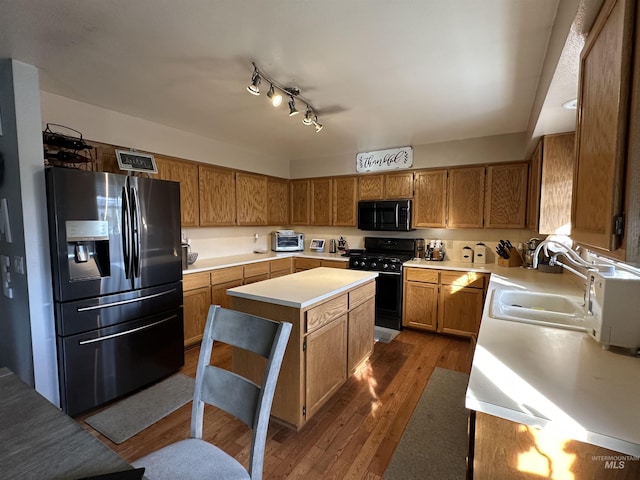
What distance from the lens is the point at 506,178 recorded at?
3568 millimetres

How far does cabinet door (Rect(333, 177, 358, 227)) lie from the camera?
15.0 ft

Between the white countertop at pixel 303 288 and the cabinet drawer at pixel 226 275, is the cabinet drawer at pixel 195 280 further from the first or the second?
the white countertop at pixel 303 288

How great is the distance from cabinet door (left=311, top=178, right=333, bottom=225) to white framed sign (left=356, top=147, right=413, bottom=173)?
1.92 feet

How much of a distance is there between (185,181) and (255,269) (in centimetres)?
140

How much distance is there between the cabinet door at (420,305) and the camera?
365cm

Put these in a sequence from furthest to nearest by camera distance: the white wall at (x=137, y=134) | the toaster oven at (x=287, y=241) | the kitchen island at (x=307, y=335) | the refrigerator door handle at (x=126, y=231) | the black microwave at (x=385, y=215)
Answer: the toaster oven at (x=287, y=241) → the black microwave at (x=385, y=215) → the white wall at (x=137, y=134) → the refrigerator door handle at (x=126, y=231) → the kitchen island at (x=307, y=335)

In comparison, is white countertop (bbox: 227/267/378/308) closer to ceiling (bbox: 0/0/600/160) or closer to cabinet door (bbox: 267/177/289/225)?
ceiling (bbox: 0/0/600/160)

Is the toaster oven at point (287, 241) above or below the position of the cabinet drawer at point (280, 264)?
above

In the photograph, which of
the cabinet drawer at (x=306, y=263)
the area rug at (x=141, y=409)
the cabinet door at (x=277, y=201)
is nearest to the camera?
the area rug at (x=141, y=409)

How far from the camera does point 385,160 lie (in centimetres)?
430

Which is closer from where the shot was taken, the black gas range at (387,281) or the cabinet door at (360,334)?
the cabinet door at (360,334)

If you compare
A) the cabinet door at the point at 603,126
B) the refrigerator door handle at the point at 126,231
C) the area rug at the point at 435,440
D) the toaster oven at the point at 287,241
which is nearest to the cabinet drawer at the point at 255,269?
the toaster oven at the point at 287,241

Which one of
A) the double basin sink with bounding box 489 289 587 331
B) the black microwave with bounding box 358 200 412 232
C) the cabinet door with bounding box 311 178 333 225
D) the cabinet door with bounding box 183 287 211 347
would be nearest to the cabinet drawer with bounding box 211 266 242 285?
the cabinet door with bounding box 183 287 211 347

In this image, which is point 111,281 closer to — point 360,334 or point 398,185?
point 360,334
